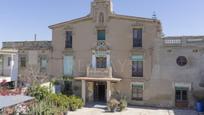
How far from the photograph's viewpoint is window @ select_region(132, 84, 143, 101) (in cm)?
3083

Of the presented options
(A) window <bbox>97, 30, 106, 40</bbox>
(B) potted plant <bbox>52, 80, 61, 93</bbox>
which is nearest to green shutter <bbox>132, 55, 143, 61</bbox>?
(A) window <bbox>97, 30, 106, 40</bbox>

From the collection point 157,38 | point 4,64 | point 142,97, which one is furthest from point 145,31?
point 4,64

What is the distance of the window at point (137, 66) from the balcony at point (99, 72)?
3036 millimetres

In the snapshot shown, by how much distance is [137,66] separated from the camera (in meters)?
31.0

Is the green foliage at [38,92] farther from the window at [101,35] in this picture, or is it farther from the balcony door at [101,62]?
the window at [101,35]

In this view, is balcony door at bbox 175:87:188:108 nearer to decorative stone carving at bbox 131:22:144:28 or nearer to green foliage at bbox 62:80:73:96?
decorative stone carving at bbox 131:22:144:28

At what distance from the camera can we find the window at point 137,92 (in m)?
30.8

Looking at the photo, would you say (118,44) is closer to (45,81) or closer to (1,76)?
(45,81)

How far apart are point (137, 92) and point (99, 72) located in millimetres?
5393

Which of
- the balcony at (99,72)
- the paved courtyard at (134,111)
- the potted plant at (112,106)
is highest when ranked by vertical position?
the balcony at (99,72)

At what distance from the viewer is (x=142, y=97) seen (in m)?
30.8

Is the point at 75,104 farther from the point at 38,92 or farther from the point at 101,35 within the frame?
the point at 101,35

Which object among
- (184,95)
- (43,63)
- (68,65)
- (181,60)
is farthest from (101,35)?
(184,95)

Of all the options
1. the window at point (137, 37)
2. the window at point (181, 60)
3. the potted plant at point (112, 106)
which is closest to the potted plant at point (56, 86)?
the potted plant at point (112, 106)
